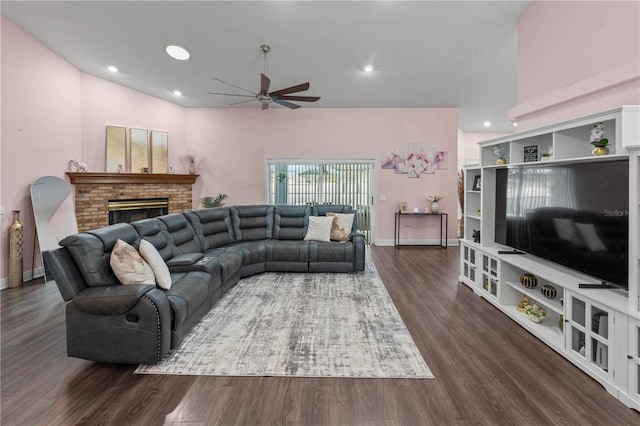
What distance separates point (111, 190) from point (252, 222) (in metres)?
2.71

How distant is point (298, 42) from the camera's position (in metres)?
4.30

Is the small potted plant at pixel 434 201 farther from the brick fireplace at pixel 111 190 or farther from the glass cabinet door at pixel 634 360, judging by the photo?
the brick fireplace at pixel 111 190

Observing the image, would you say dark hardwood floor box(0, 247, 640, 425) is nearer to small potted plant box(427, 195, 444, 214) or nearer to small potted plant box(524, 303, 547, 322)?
small potted plant box(524, 303, 547, 322)

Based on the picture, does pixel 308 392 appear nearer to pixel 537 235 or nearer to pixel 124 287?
pixel 124 287

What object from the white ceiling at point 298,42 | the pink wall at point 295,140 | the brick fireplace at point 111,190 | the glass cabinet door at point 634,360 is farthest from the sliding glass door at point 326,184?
the glass cabinet door at point 634,360

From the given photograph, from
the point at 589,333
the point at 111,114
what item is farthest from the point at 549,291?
the point at 111,114

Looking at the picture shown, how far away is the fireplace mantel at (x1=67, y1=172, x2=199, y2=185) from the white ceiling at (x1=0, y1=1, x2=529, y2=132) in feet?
5.39

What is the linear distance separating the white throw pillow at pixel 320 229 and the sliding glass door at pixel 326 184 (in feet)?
7.77

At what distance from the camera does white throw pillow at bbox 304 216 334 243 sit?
488 cm

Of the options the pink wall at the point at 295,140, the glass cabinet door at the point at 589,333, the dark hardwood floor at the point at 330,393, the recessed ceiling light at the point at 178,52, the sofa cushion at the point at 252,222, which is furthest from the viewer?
the pink wall at the point at 295,140

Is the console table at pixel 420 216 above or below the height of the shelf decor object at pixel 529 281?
Answer: above

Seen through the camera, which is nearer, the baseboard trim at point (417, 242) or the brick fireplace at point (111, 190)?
the brick fireplace at point (111, 190)

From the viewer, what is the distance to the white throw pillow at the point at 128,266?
240 cm

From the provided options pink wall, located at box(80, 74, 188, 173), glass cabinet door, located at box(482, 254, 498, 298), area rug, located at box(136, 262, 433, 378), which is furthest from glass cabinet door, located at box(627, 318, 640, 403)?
pink wall, located at box(80, 74, 188, 173)
